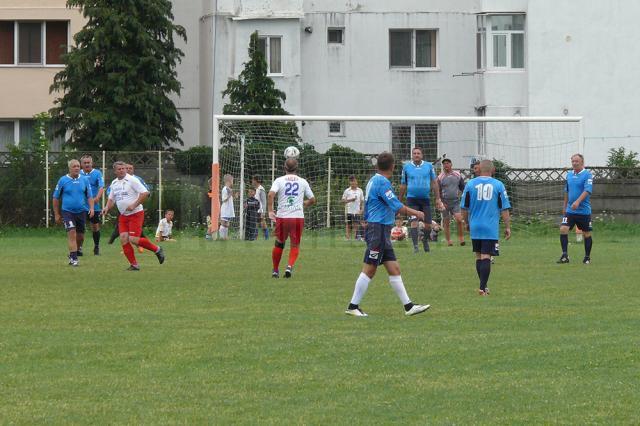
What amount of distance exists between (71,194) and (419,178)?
7018 mm

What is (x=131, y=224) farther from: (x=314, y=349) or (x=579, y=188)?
(x=314, y=349)

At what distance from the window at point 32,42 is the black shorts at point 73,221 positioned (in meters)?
23.1

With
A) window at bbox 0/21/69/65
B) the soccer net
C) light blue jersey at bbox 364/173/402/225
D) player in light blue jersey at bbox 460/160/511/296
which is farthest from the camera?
window at bbox 0/21/69/65

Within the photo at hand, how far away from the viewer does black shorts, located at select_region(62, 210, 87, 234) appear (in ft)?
80.1

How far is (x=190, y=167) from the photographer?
A: 135 ft

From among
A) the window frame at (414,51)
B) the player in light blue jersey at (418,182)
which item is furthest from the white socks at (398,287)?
the window frame at (414,51)

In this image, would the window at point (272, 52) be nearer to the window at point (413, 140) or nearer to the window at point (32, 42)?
the window at point (32, 42)

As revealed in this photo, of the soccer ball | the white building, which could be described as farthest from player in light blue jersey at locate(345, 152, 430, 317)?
the white building

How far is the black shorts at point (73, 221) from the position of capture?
24427mm

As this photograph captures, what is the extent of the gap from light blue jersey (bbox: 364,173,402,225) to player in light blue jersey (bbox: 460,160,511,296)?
273 cm

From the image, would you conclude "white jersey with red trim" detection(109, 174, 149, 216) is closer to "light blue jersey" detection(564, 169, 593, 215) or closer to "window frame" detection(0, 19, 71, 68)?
"light blue jersey" detection(564, 169, 593, 215)

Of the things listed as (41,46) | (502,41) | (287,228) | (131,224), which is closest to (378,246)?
(287,228)

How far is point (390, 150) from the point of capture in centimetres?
3594

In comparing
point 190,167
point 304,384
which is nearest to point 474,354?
point 304,384
